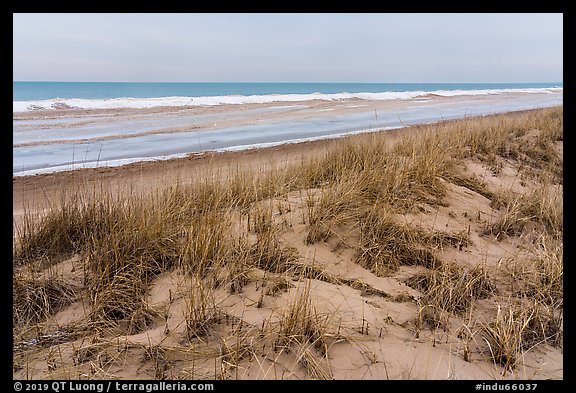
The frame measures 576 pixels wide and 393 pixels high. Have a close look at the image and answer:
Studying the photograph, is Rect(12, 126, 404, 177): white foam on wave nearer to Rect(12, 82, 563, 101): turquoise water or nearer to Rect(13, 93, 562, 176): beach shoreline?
Rect(13, 93, 562, 176): beach shoreline

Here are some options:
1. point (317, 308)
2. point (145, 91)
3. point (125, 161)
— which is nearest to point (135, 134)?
point (125, 161)

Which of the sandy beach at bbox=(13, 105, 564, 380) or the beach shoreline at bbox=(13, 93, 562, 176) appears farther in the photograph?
the beach shoreline at bbox=(13, 93, 562, 176)

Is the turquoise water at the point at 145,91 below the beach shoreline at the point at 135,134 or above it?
above

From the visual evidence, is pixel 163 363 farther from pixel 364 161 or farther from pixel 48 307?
pixel 364 161

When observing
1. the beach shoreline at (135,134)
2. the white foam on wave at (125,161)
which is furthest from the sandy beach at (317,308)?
the beach shoreline at (135,134)

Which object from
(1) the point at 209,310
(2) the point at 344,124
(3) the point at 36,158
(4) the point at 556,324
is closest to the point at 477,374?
(4) the point at 556,324

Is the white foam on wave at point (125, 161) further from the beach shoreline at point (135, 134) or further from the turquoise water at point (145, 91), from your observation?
the turquoise water at point (145, 91)

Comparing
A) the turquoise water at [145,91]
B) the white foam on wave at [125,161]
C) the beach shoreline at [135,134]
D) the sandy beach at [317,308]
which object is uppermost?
the turquoise water at [145,91]

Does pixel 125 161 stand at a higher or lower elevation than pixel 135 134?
lower

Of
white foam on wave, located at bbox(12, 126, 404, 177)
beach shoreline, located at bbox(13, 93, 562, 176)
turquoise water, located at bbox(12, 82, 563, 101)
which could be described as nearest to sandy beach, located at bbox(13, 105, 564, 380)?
white foam on wave, located at bbox(12, 126, 404, 177)

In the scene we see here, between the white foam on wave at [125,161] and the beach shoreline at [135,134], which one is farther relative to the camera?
the beach shoreline at [135,134]

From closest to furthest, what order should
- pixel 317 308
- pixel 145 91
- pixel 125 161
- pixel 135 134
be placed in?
pixel 317 308 → pixel 125 161 → pixel 135 134 → pixel 145 91

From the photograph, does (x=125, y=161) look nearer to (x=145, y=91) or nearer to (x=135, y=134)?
(x=135, y=134)
